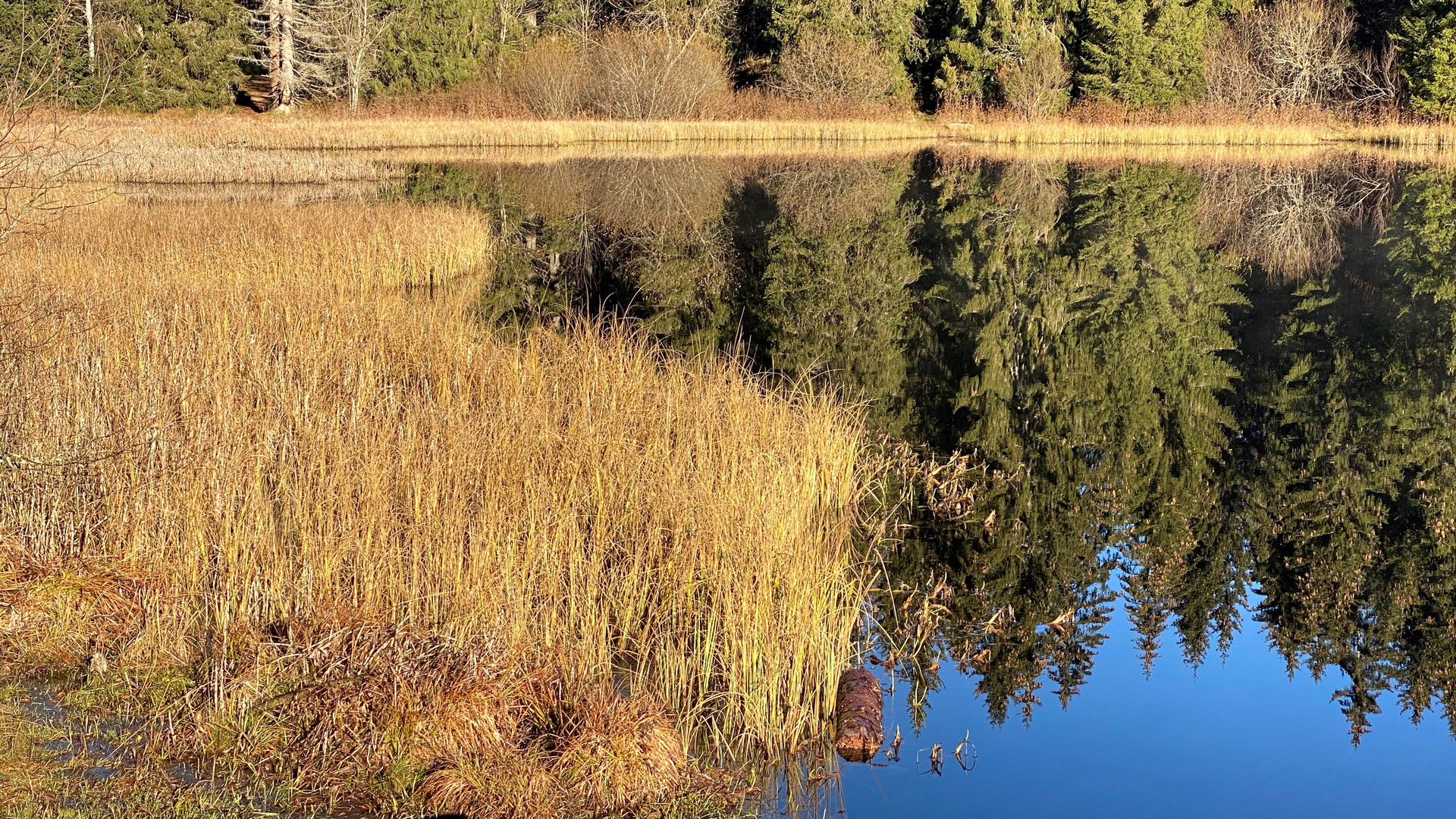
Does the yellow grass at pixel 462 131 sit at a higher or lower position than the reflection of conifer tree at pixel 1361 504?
higher

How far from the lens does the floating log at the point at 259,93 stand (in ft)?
126

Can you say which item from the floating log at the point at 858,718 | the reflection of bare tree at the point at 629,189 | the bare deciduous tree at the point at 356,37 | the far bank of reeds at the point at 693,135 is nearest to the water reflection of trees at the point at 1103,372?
the reflection of bare tree at the point at 629,189

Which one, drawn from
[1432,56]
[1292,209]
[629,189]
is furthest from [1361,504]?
[1432,56]

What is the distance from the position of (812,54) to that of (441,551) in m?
34.4

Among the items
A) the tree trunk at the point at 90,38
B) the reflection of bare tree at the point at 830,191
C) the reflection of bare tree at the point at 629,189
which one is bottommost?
the reflection of bare tree at the point at 629,189

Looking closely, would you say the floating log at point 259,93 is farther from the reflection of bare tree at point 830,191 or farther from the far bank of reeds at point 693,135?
the reflection of bare tree at point 830,191

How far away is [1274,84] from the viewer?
3638cm

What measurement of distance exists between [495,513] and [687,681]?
99 cm

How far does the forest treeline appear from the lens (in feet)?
116

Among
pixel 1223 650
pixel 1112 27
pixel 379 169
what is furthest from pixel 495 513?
pixel 1112 27

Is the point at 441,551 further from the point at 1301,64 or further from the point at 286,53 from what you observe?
the point at 1301,64

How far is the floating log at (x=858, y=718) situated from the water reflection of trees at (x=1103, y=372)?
1.48 feet

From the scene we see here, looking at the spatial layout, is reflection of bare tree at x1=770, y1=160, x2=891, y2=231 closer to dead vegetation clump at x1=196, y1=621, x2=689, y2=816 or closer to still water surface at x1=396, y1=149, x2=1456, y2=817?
still water surface at x1=396, y1=149, x2=1456, y2=817

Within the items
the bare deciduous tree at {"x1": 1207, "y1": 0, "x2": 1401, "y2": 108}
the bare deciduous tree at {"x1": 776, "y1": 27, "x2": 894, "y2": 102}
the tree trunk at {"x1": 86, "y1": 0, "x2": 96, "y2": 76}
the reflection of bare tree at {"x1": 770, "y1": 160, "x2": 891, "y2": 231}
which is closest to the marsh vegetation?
the reflection of bare tree at {"x1": 770, "y1": 160, "x2": 891, "y2": 231}
